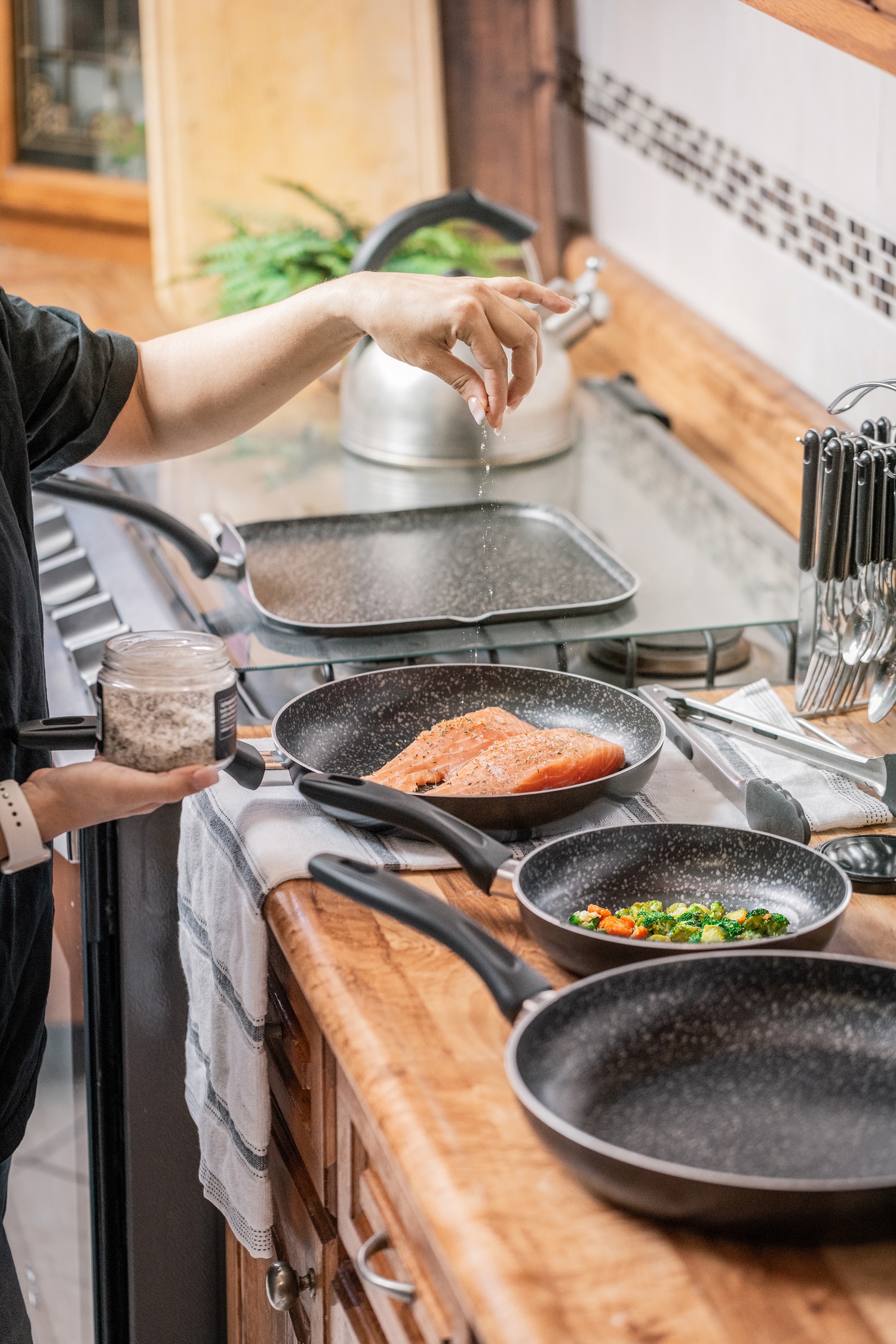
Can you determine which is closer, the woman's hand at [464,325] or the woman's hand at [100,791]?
the woman's hand at [100,791]

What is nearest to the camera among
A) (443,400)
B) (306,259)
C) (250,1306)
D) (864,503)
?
(864,503)

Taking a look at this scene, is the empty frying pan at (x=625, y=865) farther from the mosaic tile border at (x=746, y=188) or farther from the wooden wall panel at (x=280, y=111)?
the wooden wall panel at (x=280, y=111)

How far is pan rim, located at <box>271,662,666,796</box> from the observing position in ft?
3.58

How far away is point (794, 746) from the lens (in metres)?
1.22

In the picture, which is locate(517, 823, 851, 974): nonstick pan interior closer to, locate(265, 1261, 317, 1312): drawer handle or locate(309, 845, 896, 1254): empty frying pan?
locate(309, 845, 896, 1254): empty frying pan

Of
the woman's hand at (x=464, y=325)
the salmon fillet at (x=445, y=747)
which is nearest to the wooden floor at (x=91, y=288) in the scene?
the woman's hand at (x=464, y=325)

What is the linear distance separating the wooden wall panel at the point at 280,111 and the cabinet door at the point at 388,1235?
1.84 metres

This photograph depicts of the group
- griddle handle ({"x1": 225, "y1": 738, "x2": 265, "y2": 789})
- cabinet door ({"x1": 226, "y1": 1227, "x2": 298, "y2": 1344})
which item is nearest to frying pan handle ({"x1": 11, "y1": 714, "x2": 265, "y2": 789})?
griddle handle ({"x1": 225, "y1": 738, "x2": 265, "y2": 789})

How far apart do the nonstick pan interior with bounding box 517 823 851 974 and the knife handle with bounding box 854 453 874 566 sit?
14.2 inches

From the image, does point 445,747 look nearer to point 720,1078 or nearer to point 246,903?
point 246,903

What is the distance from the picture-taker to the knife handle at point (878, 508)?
4.14 ft

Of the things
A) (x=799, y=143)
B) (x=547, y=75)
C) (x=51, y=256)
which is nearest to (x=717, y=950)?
(x=799, y=143)

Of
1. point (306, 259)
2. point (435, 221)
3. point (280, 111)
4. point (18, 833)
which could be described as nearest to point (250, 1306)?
point (18, 833)

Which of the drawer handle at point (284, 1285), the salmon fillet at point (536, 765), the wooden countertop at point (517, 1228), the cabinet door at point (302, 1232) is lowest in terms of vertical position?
the drawer handle at point (284, 1285)
